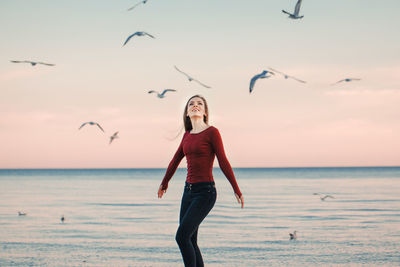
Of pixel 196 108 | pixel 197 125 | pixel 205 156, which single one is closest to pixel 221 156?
pixel 205 156

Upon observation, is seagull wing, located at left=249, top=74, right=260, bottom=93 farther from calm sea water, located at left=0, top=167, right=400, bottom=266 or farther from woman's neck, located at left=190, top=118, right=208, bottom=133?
calm sea water, located at left=0, top=167, right=400, bottom=266

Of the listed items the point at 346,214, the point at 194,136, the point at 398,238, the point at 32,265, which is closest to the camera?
the point at 194,136

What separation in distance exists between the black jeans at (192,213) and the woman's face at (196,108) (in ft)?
2.77

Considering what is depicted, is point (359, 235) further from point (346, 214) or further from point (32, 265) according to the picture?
point (32, 265)

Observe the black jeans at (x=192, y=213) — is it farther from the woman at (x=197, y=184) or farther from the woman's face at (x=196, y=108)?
the woman's face at (x=196, y=108)

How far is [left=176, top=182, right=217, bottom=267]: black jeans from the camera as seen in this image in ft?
18.8

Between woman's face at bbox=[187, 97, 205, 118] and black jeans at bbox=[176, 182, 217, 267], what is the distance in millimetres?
845

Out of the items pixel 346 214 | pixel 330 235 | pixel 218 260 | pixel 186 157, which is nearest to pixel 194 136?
pixel 186 157

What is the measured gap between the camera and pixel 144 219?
19719 millimetres

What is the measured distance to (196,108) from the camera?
6.25 metres

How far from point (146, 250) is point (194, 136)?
6875mm

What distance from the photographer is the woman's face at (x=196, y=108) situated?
20.4 feet

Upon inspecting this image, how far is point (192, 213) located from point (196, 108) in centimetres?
127

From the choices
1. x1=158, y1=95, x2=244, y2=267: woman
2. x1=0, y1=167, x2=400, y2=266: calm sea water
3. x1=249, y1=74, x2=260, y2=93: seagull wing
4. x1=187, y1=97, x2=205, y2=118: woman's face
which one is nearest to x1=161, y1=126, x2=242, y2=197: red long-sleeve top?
x1=158, y1=95, x2=244, y2=267: woman
